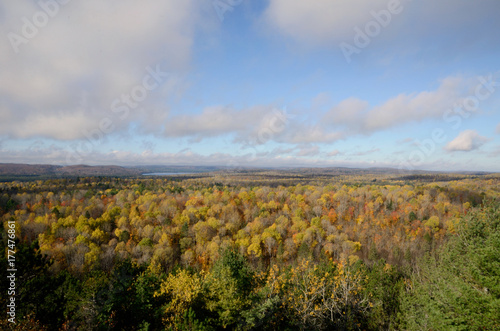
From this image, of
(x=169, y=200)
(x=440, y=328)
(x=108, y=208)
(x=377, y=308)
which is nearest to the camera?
(x=440, y=328)

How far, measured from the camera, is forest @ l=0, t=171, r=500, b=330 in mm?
17578

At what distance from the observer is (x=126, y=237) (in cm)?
6969

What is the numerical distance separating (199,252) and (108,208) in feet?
129

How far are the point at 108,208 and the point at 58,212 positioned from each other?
13817mm

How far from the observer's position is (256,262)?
70.4 metres

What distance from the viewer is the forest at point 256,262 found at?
1758 centimetres

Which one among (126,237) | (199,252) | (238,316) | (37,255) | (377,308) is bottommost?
(199,252)

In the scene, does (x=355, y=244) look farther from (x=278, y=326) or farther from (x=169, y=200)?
(x=169, y=200)

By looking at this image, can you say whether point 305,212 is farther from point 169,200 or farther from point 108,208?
point 108,208

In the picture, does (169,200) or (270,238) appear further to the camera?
(169,200)

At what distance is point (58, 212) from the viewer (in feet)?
245

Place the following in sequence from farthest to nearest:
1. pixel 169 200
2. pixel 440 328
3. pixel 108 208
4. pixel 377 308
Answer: pixel 169 200 < pixel 108 208 < pixel 377 308 < pixel 440 328

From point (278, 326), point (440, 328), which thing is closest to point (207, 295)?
point (278, 326)

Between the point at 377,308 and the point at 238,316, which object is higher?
the point at 238,316
